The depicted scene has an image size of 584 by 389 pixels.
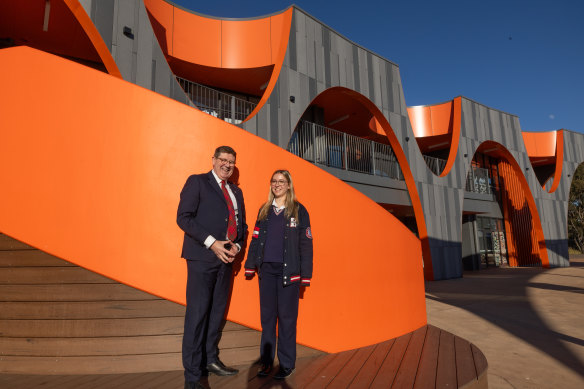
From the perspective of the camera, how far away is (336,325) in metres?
3.02

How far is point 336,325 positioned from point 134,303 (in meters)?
1.76

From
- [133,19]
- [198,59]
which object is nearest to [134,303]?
[133,19]

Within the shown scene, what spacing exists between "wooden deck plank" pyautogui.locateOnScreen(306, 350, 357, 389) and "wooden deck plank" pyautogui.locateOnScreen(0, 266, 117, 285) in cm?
163

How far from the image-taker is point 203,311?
218 cm

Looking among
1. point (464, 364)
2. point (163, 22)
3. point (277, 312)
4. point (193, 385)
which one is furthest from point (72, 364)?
point (163, 22)

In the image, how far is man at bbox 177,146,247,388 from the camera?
2133 millimetres

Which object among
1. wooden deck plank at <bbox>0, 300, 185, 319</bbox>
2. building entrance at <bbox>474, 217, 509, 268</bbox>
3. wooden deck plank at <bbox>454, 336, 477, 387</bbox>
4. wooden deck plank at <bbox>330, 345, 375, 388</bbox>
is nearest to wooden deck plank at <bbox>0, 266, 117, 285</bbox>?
wooden deck plank at <bbox>0, 300, 185, 319</bbox>

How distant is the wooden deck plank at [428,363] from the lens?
2.29 m

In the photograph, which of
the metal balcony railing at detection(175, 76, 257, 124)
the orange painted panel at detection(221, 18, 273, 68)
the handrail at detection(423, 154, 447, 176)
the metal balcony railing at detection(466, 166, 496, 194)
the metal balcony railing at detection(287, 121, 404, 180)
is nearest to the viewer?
the orange painted panel at detection(221, 18, 273, 68)

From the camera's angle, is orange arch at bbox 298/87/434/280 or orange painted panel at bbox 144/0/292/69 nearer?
orange painted panel at bbox 144/0/292/69

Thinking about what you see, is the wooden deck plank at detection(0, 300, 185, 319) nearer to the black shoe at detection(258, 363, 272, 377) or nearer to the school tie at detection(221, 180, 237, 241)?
the school tie at detection(221, 180, 237, 241)

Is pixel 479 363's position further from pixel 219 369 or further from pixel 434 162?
pixel 434 162

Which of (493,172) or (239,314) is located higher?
(493,172)

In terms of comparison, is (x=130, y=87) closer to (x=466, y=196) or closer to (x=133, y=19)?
(x=133, y=19)
